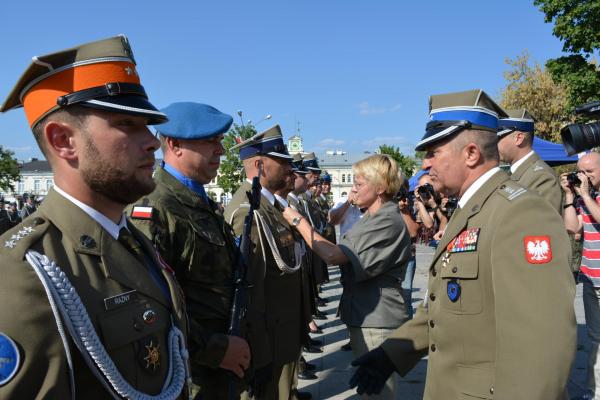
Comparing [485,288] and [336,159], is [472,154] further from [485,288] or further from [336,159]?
[336,159]

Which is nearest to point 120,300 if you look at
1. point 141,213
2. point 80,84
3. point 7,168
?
point 80,84

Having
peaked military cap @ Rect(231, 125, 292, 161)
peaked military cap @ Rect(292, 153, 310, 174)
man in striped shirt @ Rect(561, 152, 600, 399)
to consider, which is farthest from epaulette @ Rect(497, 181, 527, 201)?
peaked military cap @ Rect(292, 153, 310, 174)

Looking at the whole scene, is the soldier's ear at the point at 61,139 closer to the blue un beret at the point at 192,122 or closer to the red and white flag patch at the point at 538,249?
the blue un beret at the point at 192,122

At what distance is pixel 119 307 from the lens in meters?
1.57

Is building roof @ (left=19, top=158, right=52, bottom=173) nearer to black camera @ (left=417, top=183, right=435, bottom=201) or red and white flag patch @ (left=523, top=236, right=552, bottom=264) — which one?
black camera @ (left=417, top=183, right=435, bottom=201)

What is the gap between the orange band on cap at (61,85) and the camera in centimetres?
166

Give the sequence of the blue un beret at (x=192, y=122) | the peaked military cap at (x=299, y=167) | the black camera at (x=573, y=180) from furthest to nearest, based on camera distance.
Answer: the peaked military cap at (x=299, y=167), the black camera at (x=573, y=180), the blue un beret at (x=192, y=122)

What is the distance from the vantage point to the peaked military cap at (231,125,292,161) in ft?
15.0

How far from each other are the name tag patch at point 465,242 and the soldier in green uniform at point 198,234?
49.4 inches

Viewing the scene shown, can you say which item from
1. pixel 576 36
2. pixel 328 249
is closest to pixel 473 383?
pixel 328 249

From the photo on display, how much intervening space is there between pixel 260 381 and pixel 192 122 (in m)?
1.90

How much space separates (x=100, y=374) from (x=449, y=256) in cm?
169

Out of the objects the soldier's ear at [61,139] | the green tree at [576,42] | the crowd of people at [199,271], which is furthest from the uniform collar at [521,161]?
the green tree at [576,42]

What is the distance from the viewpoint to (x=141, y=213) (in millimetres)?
2604
